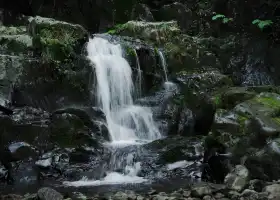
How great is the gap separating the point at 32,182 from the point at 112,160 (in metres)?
1.73

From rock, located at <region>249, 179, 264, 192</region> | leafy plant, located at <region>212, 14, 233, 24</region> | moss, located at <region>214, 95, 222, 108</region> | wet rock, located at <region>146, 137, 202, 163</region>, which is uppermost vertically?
leafy plant, located at <region>212, 14, 233, 24</region>

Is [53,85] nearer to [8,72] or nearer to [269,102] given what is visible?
[8,72]

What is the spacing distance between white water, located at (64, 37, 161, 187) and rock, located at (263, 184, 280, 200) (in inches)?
163

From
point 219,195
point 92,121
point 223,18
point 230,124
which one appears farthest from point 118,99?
point 223,18

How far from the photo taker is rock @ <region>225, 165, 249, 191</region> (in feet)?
19.0

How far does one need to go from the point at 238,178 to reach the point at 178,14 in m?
12.3

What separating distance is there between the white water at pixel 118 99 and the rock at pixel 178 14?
5581 mm

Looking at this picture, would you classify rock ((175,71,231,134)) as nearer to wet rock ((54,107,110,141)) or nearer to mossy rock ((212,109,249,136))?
mossy rock ((212,109,249,136))

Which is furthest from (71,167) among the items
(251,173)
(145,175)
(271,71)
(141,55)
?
(271,71)

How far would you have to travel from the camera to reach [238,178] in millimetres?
6008

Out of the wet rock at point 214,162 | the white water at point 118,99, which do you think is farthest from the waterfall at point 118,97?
the wet rock at point 214,162

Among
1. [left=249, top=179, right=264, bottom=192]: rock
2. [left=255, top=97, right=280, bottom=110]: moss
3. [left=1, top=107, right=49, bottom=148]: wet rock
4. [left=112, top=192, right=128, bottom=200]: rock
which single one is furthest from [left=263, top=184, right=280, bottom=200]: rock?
[left=1, top=107, right=49, bottom=148]: wet rock

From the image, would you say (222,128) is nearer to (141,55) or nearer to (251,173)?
(251,173)

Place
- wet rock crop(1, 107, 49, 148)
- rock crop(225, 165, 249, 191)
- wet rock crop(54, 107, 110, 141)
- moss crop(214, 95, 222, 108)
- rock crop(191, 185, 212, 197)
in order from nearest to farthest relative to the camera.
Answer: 1. rock crop(191, 185, 212, 197)
2. rock crop(225, 165, 249, 191)
3. wet rock crop(1, 107, 49, 148)
4. moss crop(214, 95, 222, 108)
5. wet rock crop(54, 107, 110, 141)
